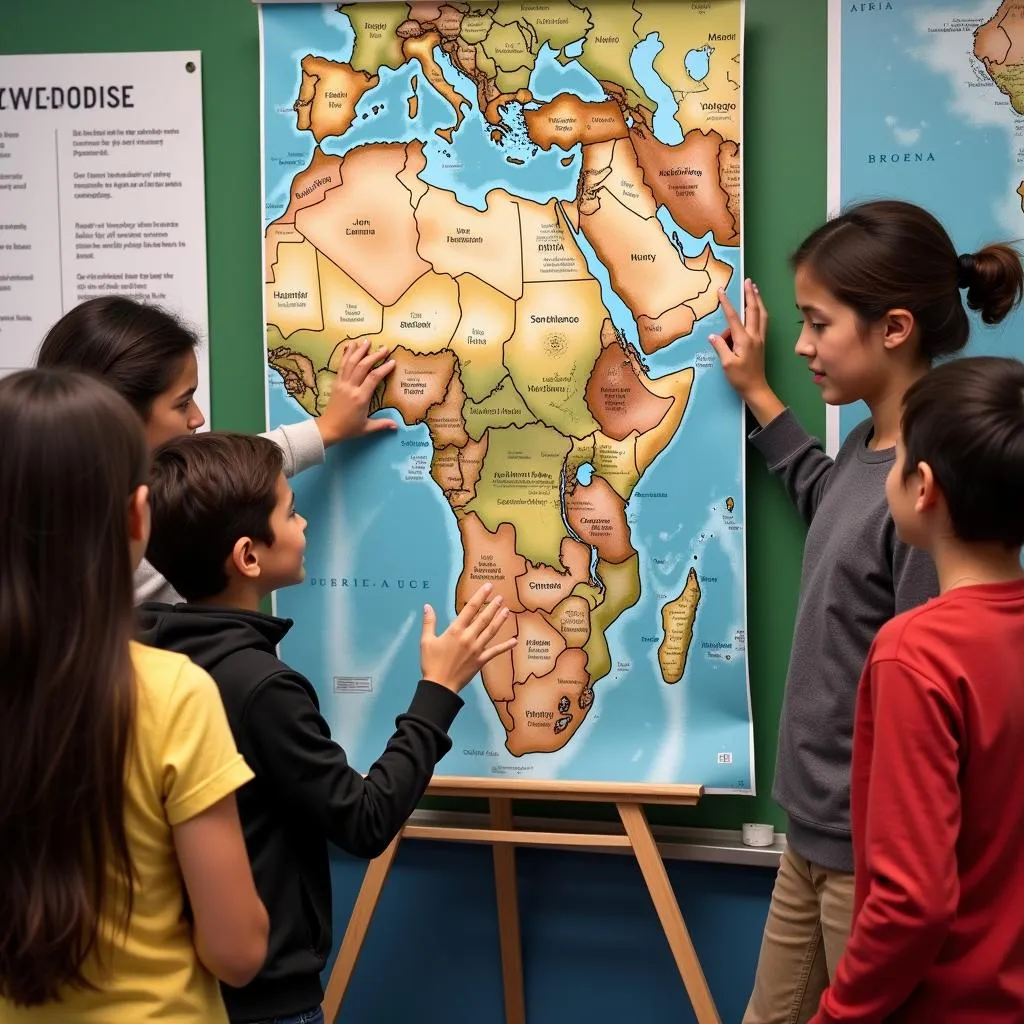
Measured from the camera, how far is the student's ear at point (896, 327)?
5.37 feet

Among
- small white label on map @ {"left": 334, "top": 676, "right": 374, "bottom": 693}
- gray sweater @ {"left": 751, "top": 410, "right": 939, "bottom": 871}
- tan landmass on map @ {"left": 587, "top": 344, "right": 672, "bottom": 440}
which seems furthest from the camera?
small white label on map @ {"left": 334, "top": 676, "right": 374, "bottom": 693}

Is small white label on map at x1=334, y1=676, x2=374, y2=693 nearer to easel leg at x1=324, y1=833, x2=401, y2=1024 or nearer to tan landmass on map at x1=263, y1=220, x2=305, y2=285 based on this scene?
easel leg at x1=324, y1=833, x2=401, y2=1024

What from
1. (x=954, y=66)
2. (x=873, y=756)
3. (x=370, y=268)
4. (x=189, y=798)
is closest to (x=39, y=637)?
(x=189, y=798)

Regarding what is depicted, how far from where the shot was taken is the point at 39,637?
1.01m

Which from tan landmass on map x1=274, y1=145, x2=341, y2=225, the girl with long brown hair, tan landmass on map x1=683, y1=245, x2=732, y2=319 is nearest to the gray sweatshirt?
tan landmass on map x1=274, y1=145, x2=341, y2=225

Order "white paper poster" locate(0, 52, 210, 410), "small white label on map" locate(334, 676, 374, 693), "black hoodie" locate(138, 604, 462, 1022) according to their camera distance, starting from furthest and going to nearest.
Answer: "white paper poster" locate(0, 52, 210, 410) < "small white label on map" locate(334, 676, 374, 693) < "black hoodie" locate(138, 604, 462, 1022)

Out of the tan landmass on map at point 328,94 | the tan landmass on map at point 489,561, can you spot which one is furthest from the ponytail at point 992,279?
the tan landmass on map at point 328,94

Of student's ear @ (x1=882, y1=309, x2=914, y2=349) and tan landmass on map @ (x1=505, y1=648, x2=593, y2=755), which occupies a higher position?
student's ear @ (x1=882, y1=309, x2=914, y2=349)

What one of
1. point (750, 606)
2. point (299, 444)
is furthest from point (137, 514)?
point (750, 606)

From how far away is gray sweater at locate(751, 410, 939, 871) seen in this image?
5.26 feet

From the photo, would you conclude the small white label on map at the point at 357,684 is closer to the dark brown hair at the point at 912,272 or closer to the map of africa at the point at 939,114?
the dark brown hair at the point at 912,272

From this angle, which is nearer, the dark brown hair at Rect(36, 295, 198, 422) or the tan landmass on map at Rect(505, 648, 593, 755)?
the dark brown hair at Rect(36, 295, 198, 422)

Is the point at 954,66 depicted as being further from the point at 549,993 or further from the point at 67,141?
the point at 549,993

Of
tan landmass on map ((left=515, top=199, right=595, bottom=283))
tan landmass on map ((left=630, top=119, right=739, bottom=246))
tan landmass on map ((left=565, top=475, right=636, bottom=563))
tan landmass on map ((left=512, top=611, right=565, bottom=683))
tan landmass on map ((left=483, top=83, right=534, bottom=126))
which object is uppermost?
tan landmass on map ((left=483, top=83, right=534, bottom=126))
